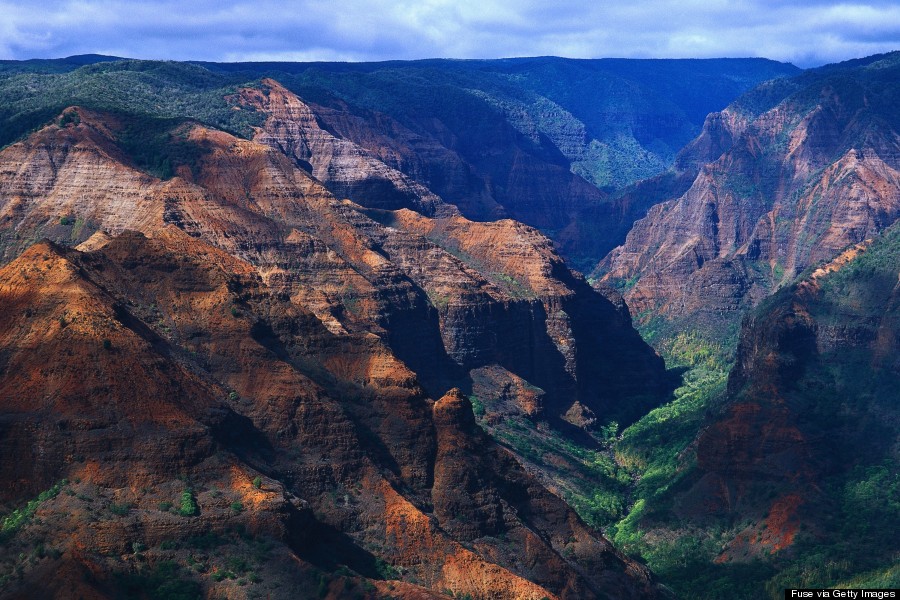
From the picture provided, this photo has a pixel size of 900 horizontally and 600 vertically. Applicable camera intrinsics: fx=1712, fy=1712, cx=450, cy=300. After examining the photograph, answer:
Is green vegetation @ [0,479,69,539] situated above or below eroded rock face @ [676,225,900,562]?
above

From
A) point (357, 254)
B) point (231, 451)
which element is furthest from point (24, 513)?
point (357, 254)

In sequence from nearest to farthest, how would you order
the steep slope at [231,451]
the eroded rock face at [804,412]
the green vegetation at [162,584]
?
1. the green vegetation at [162,584]
2. the steep slope at [231,451]
3. the eroded rock face at [804,412]

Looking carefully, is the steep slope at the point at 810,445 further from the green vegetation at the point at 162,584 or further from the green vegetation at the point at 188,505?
the green vegetation at the point at 162,584

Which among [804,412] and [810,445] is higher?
[804,412]

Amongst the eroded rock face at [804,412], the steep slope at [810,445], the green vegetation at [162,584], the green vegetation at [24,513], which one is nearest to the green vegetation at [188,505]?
the green vegetation at [162,584]

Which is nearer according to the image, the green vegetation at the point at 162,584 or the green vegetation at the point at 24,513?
the green vegetation at the point at 162,584

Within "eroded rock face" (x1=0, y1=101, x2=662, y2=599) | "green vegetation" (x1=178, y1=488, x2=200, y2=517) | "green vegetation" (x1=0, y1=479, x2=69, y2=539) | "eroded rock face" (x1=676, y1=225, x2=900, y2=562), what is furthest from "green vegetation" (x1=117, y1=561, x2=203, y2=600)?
"eroded rock face" (x1=676, y1=225, x2=900, y2=562)

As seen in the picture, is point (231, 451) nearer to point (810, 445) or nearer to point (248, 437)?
point (248, 437)

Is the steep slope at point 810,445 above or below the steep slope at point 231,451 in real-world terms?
below

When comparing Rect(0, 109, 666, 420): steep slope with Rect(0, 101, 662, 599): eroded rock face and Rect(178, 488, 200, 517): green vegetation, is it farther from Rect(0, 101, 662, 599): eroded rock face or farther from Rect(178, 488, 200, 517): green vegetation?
Rect(178, 488, 200, 517): green vegetation

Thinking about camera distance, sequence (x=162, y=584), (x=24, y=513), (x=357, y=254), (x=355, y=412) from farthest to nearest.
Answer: (x=357, y=254), (x=355, y=412), (x=24, y=513), (x=162, y=584)

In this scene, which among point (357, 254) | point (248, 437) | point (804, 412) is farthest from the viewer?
point (357, 254)
